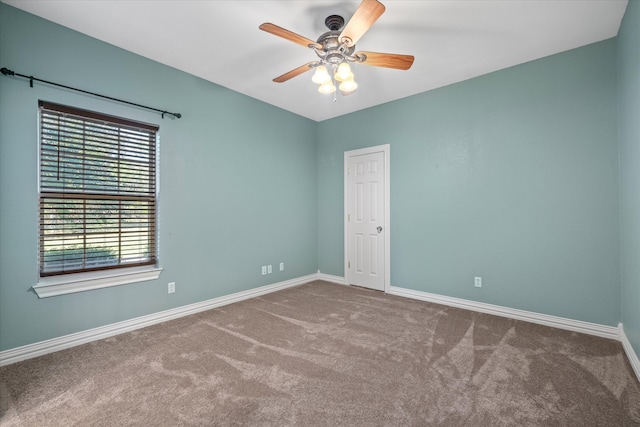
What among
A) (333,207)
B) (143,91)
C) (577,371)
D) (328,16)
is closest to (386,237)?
(333,207)

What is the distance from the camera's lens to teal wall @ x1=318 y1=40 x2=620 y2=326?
280 cm

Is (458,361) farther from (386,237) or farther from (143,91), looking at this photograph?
(143,91)

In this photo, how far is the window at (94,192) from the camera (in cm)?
251

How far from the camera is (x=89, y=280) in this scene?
2.65m

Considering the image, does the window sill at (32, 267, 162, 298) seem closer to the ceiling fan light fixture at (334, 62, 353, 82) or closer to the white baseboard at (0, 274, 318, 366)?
the white baseboard at (0, 274, 318, 366)

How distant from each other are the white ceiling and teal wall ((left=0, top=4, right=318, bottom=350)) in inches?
10.9

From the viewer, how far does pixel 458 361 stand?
2.34 meters

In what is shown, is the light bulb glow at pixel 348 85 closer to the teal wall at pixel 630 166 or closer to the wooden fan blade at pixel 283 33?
the wooden fan blade at pixel 283 33

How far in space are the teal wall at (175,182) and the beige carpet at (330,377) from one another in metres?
0.43

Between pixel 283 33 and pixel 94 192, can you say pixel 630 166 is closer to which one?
pixel 283 33

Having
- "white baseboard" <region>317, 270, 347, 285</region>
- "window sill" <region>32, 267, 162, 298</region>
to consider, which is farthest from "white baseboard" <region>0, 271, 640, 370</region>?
"white baseboard" <region>317, 270, 347, 285</region>

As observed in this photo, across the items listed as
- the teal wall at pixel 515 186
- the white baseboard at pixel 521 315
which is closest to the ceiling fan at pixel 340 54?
the teal wall at pixel 515 186

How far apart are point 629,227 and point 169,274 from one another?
4.45 metres

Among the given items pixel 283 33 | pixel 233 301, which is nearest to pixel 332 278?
pixel 233 301
